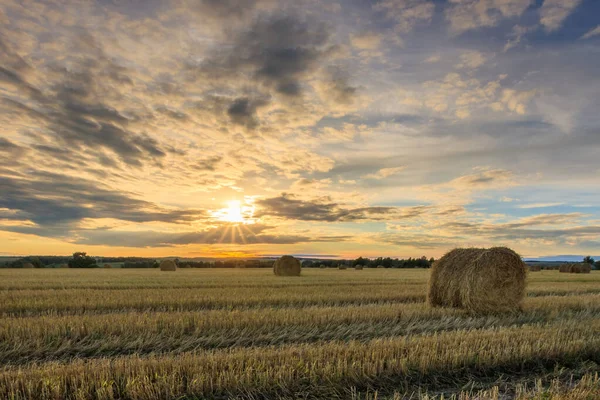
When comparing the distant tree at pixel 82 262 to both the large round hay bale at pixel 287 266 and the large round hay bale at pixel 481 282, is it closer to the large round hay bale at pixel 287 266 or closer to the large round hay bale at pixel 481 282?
the large round hay bale at pixel 287 266

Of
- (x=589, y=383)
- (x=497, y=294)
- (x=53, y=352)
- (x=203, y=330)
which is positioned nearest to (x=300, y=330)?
(x=203, y=330)

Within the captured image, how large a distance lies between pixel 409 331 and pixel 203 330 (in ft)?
15.0

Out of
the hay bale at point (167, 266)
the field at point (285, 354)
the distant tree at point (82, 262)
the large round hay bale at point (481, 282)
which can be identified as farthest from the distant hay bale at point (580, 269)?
the distant tree at point (82, 262)

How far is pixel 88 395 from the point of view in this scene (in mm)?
5383

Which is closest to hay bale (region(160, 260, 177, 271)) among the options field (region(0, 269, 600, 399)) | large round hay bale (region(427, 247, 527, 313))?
field (region(0, 269, 600, 399))

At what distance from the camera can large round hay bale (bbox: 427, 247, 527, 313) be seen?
45.1 ft

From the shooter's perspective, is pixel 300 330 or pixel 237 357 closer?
pixel 237 357

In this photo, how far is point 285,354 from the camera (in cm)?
686

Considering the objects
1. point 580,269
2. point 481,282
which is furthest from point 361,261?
point 481,282

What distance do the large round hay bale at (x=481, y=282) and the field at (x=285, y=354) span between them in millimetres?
662

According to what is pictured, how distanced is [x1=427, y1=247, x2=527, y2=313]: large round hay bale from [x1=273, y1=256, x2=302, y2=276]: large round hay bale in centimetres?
1757

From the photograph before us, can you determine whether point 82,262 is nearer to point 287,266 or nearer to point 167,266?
point 167,266

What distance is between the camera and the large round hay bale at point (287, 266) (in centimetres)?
3181

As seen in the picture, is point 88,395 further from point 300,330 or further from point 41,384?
point 300,330
